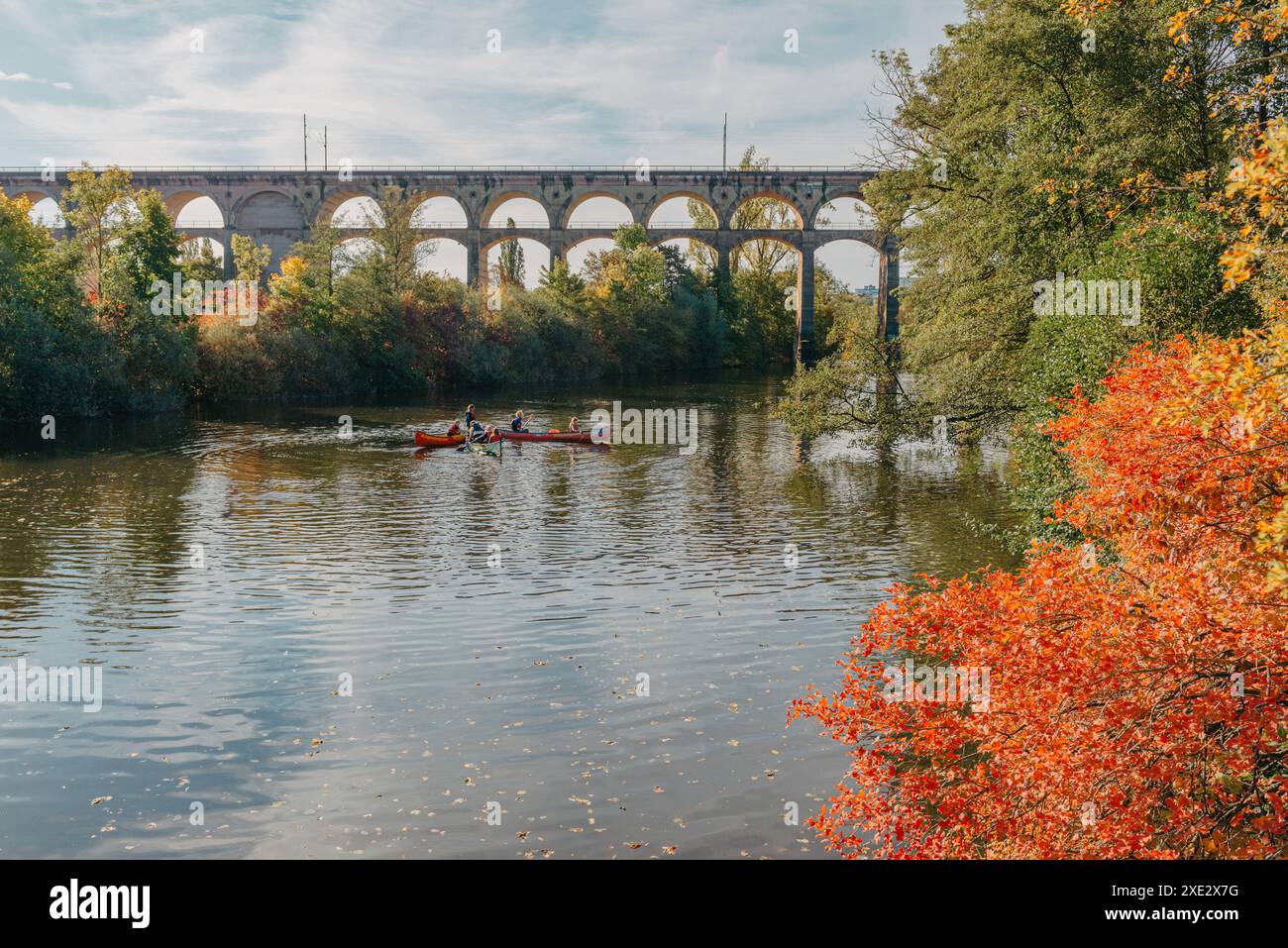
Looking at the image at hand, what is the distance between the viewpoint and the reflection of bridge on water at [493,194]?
245ft

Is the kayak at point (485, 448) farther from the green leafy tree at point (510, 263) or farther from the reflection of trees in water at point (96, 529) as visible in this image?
the green leafy tree at point (510, 263)

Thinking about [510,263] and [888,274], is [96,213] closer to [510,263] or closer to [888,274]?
[510,263]

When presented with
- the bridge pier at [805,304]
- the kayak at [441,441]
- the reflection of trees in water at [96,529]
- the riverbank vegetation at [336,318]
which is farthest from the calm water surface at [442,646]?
the bridge pier at [805,304]

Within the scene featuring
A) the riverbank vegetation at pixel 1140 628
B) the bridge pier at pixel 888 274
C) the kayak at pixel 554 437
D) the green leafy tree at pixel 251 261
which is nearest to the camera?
the riverbank vegetation at pixel 1140 628

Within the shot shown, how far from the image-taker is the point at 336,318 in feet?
178

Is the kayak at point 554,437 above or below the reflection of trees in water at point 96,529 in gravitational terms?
above

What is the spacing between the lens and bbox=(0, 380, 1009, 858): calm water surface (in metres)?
8.98

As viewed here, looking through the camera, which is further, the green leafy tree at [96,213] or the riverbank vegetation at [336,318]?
the green leafy tree at [96,213]

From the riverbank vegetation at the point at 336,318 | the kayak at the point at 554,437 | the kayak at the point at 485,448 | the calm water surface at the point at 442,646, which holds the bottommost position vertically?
the calm water surface at the point at 442,646

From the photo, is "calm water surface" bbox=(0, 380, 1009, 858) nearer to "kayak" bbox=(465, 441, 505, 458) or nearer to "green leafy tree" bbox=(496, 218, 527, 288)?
"kayak" bbox=(465, 441, 505, 458)

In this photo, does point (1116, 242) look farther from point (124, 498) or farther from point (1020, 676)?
point (124, 498)

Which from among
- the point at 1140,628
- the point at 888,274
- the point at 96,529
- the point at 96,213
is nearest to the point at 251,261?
the point at 96,213

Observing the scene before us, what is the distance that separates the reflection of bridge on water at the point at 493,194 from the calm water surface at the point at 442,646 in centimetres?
4969

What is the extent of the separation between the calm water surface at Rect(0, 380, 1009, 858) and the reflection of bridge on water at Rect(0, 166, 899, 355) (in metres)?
49.7
